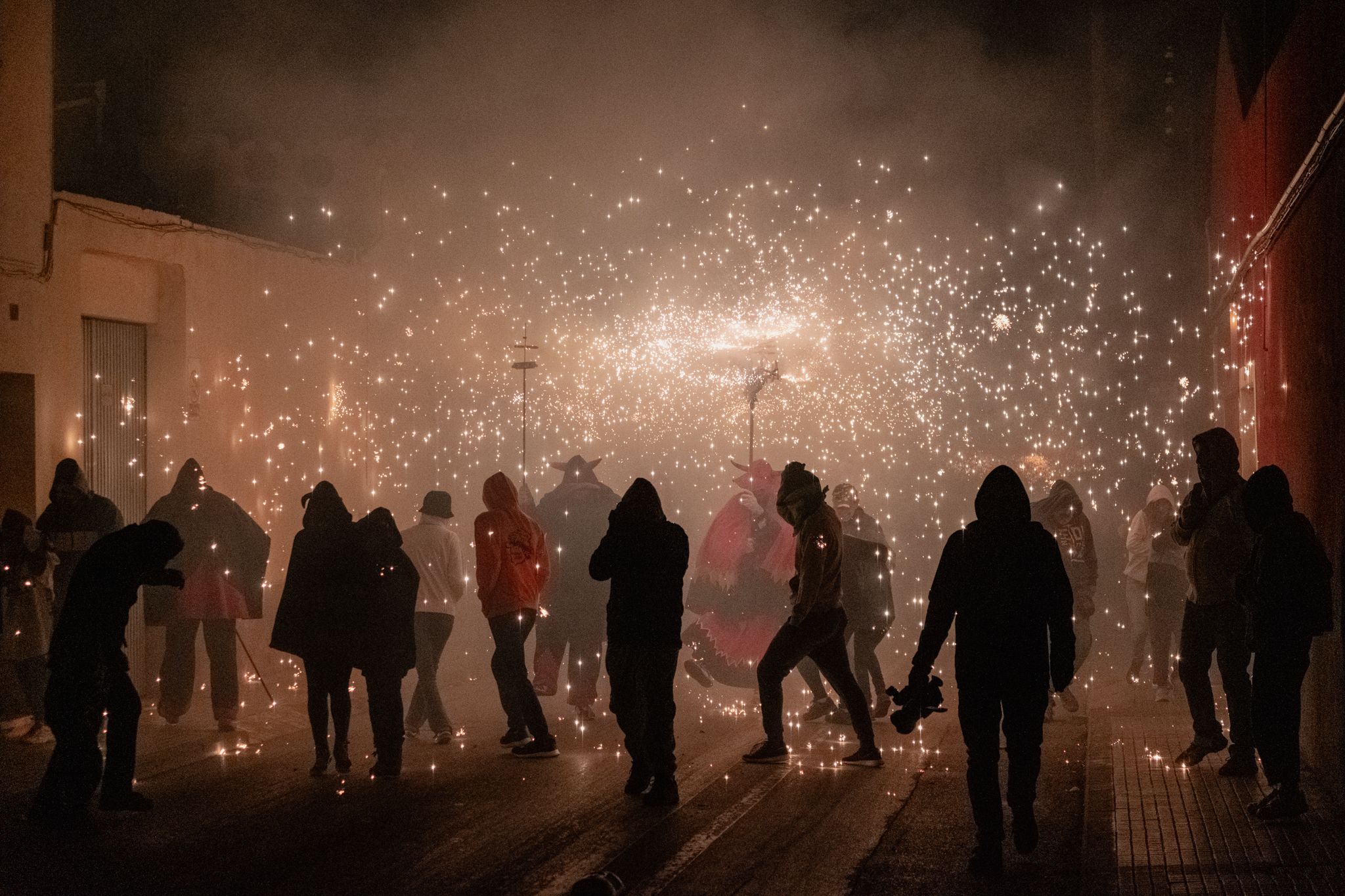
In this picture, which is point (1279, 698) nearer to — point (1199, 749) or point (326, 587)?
point (1199, 749)

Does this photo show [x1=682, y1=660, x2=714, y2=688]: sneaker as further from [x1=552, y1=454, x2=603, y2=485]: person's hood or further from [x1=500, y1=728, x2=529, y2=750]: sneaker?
[x1=500, y1=728, x2=529, y2=750]: sneaker

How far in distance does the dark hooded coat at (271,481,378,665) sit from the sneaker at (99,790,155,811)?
1248mm

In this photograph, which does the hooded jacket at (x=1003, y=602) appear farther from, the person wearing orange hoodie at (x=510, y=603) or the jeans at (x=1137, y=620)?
the jeans at (x=1137, y=620)

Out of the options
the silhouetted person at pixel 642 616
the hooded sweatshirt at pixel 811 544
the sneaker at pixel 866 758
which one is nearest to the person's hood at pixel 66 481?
the silhouetted person at pixel 642 616

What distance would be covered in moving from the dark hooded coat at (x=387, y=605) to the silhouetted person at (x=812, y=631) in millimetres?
2211

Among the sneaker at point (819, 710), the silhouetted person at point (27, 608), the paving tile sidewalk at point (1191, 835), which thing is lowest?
the sneaker at point (819, 710)

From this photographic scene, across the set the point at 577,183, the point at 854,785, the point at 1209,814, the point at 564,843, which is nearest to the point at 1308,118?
the point at 1209,814

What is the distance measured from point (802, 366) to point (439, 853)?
46.0 ft

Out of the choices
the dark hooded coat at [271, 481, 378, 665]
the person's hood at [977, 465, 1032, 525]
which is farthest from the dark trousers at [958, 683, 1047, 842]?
the dark hooded coat at [271, 481, 378, 665]

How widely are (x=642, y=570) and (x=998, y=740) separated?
8.16ft

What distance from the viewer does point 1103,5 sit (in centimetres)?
1933

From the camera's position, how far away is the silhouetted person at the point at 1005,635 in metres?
6.15

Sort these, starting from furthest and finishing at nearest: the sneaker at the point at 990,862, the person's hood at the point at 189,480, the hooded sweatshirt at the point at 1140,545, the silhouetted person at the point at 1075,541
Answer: the hooded sweatshirt at the point at 1140,545 → the silhouetted person at the point at 1075,541 → the person's hood at the point at 189,480 → the sneaker at the point at 990,862

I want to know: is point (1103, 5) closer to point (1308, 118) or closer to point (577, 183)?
point (577, 183)
